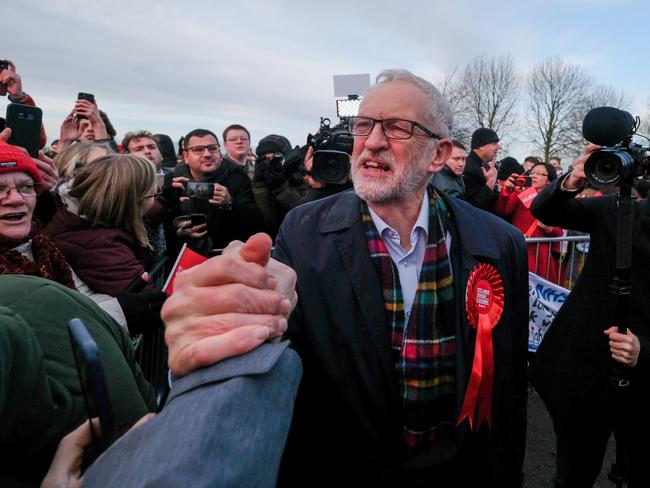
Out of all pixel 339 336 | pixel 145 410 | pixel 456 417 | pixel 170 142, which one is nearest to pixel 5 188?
pixel 145 410

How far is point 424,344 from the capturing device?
5.82 ft

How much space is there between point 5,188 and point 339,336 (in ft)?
5.22

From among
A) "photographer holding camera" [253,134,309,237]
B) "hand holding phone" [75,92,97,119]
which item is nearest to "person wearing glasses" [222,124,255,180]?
"photographer holding camera" [253,134,309,237]

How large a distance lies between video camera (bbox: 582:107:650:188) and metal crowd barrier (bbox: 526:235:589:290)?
222cm

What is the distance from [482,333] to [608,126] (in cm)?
122

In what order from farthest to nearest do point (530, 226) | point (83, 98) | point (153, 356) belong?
point (530, 226) < point (83, 98) < point (153, 356)

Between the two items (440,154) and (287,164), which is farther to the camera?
(287,164)

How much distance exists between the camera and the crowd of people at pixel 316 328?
577 mm

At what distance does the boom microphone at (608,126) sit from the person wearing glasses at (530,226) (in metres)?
1.64

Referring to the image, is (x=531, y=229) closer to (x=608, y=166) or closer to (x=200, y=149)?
(x=608, y=166)

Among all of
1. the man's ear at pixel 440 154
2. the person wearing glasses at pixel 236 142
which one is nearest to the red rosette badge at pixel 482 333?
the man's ear at pixel 440 154

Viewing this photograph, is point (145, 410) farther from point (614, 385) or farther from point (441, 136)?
point (614, 385)

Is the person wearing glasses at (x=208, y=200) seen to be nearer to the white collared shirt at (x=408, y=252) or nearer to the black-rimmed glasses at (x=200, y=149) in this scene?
the black-rimmed glasses at (x=200, y=149)

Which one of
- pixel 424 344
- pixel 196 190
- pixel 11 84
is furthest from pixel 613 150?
pixel 11 84
